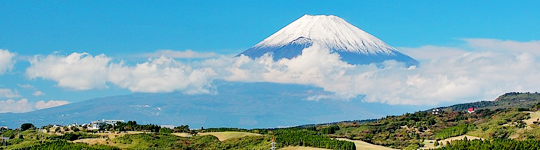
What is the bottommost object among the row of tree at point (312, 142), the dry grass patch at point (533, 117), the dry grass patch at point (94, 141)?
the row of tree at point (312, 142)

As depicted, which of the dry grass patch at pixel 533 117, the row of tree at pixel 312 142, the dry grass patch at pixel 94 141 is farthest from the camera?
the dry grass patch at pixel 533 117

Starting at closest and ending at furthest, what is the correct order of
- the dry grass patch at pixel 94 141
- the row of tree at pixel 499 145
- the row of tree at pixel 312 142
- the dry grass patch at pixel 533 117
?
1. the row of tree at pixel 499 145
2. the row of tree at pixel 312 142
3. the dry grass patch at pixel 94 141
4. the dry grass patch at pixel 533 117

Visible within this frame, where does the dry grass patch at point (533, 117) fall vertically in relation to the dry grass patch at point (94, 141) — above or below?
above

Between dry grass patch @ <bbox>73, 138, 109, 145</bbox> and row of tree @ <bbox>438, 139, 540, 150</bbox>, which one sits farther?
Result: dry grass patch @ <bbox>73, 138, 109, 145</bbox>

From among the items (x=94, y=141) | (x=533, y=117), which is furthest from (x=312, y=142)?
(x=533, y=117)

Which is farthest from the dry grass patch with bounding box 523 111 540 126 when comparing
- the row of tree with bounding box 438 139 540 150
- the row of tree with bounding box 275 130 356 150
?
the row of tree with bounding box 275 130 356 150

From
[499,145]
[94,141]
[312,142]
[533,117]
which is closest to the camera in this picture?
[499,145]

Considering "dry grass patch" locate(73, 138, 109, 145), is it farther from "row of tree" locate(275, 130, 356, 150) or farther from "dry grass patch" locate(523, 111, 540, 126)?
"dry grass patch" locate(523, 111, 540, 126)

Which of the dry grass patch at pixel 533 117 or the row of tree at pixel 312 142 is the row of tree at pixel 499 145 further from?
the dry grass patch at pixel 533 117

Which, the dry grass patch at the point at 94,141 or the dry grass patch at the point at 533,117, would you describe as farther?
the dry grass patch at the point at 533,117

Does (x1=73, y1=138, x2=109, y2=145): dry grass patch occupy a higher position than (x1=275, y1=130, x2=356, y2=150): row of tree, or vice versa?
(x1=73, y1=138, x2=109, y2=145): dry grass patch

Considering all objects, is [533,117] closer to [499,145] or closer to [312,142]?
[499,145]

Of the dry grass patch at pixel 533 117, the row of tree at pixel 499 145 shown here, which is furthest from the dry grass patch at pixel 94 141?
the dry grass patch at pixel 533 117

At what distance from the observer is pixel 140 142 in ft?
482
